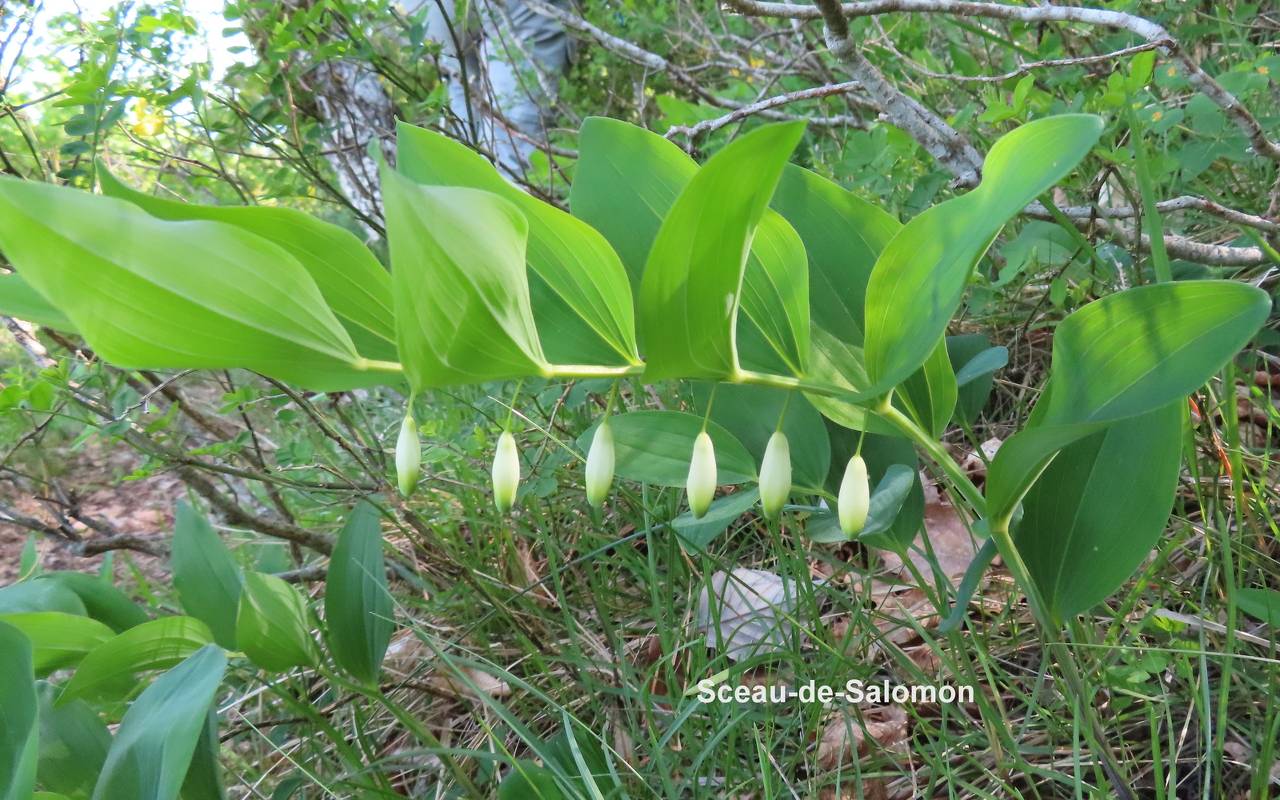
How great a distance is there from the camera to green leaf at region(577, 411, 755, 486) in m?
0.98

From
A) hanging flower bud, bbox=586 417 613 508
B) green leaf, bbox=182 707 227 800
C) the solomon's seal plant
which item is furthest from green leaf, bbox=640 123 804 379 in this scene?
green leaf, bbox=182 707 227 800

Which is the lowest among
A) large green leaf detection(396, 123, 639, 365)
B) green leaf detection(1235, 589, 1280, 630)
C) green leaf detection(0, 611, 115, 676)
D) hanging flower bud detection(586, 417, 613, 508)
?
green leaf detection(1235, 589, 1280, 630)

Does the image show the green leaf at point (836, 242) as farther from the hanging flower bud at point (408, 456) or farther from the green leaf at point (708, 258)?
the hanging flower bud at point (408, 456)

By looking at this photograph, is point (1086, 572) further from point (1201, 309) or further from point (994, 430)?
point (994, 430)

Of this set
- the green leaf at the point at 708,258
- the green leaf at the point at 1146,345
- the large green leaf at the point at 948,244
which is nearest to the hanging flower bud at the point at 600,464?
the green leaf at the point at 708,258

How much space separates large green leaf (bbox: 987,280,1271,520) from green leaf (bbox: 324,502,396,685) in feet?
2.61

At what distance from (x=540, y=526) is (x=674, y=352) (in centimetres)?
91

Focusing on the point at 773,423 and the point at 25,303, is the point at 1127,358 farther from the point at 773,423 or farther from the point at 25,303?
the point at 25,303

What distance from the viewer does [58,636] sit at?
3.21 feet

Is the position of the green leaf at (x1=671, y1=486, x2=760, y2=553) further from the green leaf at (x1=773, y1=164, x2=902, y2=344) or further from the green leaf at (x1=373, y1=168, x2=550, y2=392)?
the green leaf at (x1=373, y1=168, x2=550, y2=392)

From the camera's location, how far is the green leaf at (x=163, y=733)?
76 cm

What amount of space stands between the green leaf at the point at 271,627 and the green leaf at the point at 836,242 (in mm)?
727

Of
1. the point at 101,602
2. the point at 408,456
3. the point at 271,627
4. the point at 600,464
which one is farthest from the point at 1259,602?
the point at 101,602

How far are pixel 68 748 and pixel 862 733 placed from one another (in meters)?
0.96
